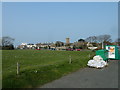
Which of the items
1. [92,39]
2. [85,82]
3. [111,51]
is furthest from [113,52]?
[92,39]

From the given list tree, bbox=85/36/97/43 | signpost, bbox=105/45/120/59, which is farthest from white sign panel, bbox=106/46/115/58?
tree, bbox=85/36/97/43

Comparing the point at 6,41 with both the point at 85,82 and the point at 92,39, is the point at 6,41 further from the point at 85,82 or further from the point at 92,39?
the point at 85,82

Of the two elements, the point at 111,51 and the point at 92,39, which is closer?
the point at 111,51

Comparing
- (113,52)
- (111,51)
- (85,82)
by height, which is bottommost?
(85,82)

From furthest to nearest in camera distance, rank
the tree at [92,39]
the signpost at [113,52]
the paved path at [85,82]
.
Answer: the tree at [92,39] < the signpost at [113,52] < the paved path at [85,82]

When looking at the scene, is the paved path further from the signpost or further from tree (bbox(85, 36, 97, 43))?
tree (bbox(85, 36, 97, 43))

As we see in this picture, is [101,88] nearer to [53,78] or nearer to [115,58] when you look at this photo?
[53,78]

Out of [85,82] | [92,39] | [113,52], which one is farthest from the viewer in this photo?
[92,39]

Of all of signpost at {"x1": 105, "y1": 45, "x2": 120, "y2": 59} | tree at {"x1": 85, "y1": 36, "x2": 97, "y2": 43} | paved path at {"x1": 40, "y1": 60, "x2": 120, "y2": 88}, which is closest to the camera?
paved path at {"x1": 40, "y1": 60, "x2": 120, "y2": 88}

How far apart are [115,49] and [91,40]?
57.4 meters

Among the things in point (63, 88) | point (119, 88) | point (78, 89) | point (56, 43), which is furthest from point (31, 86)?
point (56, 43)

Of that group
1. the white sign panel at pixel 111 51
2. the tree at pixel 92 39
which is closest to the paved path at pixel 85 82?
the white sign panel at pixel 111 51

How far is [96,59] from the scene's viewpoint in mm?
13406

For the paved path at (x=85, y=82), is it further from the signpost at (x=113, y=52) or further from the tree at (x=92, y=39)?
the tree at (x=92, y=39)
